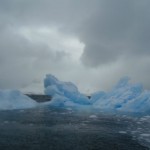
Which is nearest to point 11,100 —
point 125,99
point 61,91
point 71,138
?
point 61,91

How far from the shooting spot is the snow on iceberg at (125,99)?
36.4 meters

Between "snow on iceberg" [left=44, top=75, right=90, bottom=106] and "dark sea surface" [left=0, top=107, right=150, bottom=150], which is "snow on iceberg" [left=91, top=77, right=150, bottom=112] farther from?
"dark sea surface" [left=0, top=107, right=150, bottom=150]

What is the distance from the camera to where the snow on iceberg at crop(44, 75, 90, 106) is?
132 ft

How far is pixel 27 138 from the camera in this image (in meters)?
16.2

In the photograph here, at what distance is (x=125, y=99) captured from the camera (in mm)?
38281

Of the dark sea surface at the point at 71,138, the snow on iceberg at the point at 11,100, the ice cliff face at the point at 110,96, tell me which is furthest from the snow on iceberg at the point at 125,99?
the dark sea surface at the point at 71,138

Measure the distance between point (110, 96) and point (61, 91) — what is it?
711 centimetres

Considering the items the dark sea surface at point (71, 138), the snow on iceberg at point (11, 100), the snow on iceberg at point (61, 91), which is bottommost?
the dark sea surface at point (71, 138)

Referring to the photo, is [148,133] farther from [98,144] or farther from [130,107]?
[130,107]

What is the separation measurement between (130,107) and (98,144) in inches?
883

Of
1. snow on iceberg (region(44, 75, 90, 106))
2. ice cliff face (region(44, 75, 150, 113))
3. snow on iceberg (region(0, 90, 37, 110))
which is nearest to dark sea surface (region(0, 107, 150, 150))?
snow on iceberg (region(0, 90, 37, 110))

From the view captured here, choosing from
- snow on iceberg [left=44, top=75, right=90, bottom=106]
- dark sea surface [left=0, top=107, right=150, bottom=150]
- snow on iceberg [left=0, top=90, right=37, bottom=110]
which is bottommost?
dark sea surface [left=0, top=107, right=150, bottom=150]

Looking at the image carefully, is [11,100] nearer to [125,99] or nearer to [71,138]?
[125,99]

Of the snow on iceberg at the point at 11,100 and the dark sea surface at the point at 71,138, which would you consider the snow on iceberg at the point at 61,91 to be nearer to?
the snow on iceberg at the point at 11,100
